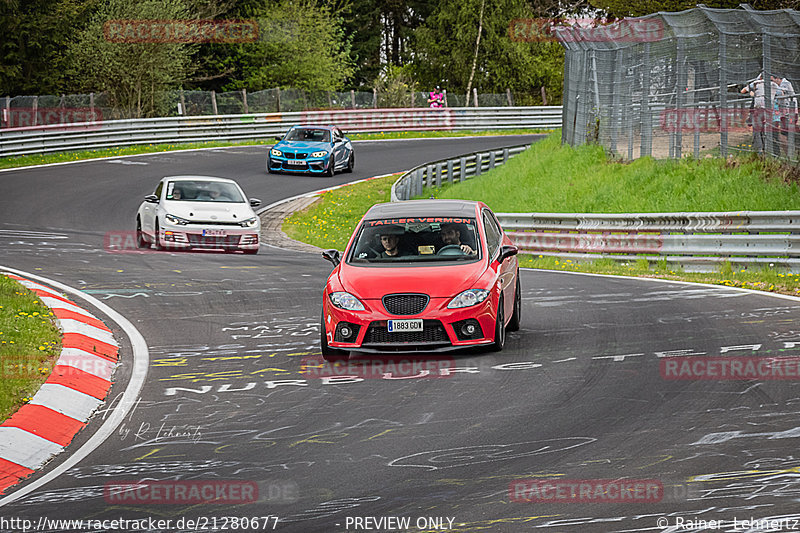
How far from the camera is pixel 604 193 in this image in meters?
25.0

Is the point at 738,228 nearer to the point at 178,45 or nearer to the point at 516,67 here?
the point at 178,45

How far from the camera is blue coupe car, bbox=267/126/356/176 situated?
36812 millimetres

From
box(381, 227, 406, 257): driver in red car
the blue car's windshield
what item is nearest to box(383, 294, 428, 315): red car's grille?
box(381, 227, 406, 257): driver in red car

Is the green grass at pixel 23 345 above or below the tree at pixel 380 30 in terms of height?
below

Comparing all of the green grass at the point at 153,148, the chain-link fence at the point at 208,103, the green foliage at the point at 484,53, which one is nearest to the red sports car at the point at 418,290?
the green grass at the point at 153,148

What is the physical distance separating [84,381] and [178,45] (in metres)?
42.4

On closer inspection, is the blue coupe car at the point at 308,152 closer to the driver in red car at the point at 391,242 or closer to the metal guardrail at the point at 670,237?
the metal guardrail at the point at 670,237

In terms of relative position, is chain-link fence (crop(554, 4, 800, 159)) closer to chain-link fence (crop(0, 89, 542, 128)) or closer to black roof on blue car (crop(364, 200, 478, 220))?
black roof on blue car (crop(364, 200, 478, 220))

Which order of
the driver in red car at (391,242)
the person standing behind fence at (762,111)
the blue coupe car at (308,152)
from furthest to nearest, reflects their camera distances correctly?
the blue coupe car at (308,152) < the person standing behind fence at (762,111) < the driver in red car at (391,242)

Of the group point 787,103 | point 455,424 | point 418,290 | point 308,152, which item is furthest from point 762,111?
point 308,152

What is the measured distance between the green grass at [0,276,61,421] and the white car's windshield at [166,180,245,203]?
7.63m

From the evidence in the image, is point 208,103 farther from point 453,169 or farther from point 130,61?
point 453,169

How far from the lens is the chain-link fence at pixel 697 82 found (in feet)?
65.7

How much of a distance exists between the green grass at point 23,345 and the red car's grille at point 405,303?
3.03 m
